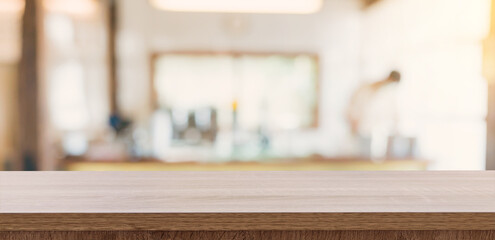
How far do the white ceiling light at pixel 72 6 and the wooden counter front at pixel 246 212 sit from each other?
4702 mm

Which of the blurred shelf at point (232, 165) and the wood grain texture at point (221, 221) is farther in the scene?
the blurred shelf at point (232, 165)

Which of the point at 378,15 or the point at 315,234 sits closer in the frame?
the point at 315,234

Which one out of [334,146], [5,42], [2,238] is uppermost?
[5,42]

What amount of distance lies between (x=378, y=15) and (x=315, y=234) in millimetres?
5388

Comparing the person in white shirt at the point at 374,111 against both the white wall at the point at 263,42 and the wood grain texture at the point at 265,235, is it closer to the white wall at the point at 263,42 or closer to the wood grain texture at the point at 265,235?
the white wall at the point at 263,42

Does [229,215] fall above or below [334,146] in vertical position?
above

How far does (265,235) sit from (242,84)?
5260mm

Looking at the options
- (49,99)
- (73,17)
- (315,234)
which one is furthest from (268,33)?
(315,234)

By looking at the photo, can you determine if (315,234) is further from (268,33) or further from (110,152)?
(268,33)

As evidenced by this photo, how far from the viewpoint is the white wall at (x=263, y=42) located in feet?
18.6

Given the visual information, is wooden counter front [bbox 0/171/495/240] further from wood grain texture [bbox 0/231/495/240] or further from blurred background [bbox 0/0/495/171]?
blurred background [bbox 0/0/495/171]

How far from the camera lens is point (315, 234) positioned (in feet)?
2.10

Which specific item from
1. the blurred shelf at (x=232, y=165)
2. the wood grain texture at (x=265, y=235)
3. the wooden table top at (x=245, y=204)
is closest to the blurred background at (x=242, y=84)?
the blurred shelf at (x=232, y=165)

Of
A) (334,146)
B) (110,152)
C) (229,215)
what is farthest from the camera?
(334,146)
